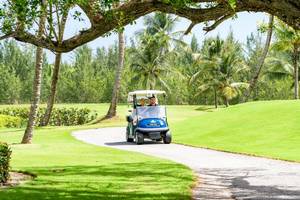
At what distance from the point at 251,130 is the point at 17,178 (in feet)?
60.8

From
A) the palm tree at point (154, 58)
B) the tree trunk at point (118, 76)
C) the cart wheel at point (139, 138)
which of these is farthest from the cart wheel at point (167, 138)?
the palm tree at point (154, 58)

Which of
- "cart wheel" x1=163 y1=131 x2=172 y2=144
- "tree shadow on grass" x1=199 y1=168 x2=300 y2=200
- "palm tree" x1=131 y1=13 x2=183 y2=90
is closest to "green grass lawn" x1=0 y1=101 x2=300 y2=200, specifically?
"tree shadow on grass" x1=199 y1=168 x2=300 y2=200

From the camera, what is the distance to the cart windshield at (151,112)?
83.1 ft

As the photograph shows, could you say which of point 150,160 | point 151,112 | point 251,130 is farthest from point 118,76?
point 150,160

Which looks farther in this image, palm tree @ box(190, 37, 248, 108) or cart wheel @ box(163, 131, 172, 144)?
palm tree @ box(190, 37, 248, 108)

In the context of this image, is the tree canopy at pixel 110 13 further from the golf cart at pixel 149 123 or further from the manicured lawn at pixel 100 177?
the golf cart at pixel 149 123

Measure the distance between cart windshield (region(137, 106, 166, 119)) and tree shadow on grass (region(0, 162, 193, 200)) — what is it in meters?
9.75

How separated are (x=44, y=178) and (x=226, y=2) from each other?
5.83 meters

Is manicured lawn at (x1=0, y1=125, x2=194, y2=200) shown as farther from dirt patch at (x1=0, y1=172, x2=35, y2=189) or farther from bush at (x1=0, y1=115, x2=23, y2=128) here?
bush at (x1=0, y1=115, x2=23, y2=128)

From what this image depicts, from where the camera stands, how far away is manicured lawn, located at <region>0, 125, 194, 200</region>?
10.1 m

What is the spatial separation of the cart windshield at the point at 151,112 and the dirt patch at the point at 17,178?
12.5 m

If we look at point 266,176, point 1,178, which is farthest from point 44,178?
point 266,176

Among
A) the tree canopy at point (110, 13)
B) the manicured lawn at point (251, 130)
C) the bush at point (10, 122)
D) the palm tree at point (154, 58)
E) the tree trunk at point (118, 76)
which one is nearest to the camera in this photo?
the tree canopy at point (110, 13)

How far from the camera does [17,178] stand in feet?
40.2
